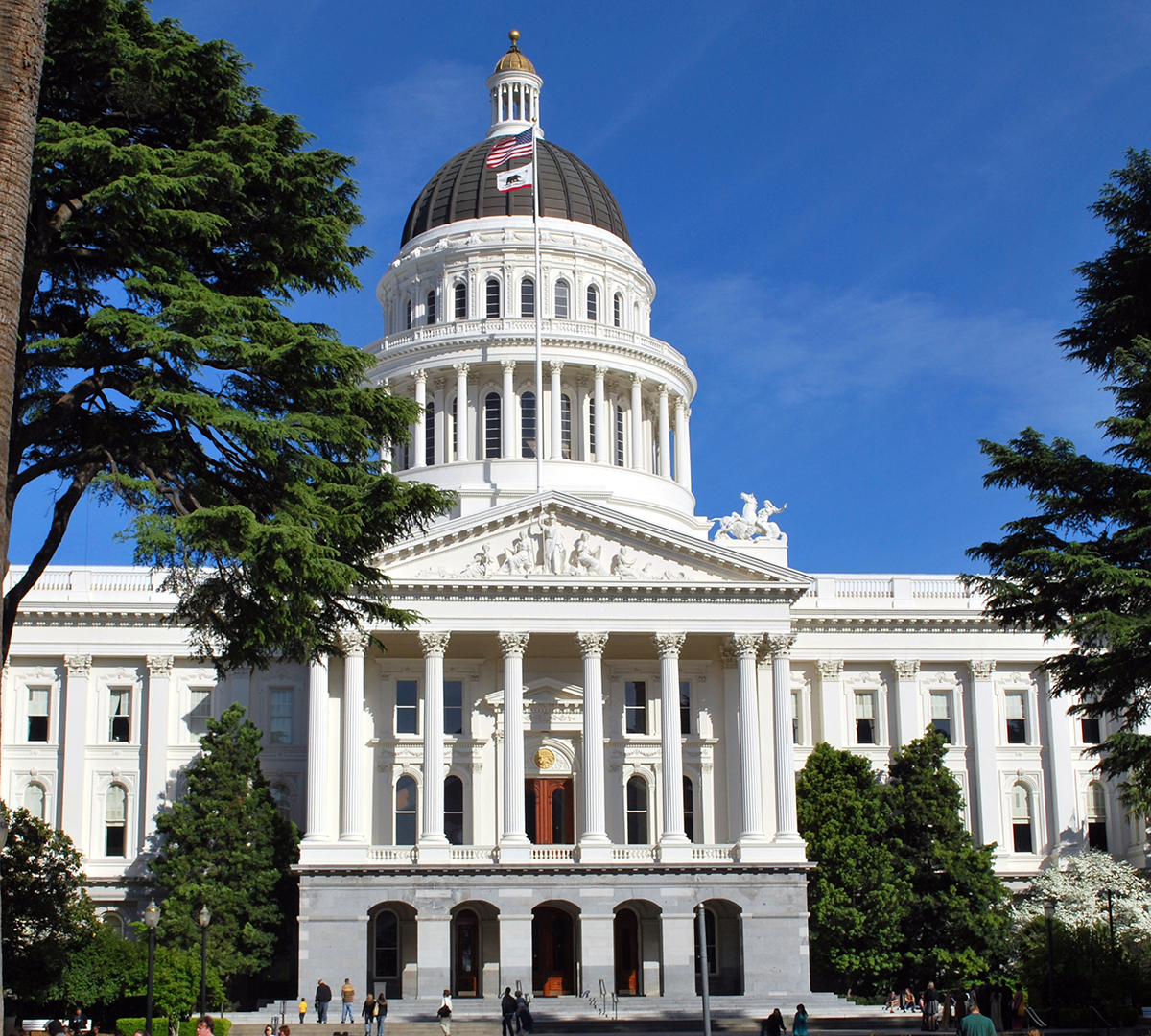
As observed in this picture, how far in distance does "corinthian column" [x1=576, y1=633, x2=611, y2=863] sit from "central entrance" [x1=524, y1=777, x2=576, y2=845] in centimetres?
238

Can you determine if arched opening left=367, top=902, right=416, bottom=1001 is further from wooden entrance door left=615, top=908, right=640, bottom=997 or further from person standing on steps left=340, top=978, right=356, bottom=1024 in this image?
wooden entrance door left=615, top=908, right=640, bottom=997

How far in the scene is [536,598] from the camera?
56406mm

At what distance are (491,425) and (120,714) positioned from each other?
68.6 feet

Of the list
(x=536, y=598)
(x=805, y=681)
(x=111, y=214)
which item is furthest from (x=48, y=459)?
(x=805, y=681)

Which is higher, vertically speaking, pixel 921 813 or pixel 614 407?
pixel 614 407

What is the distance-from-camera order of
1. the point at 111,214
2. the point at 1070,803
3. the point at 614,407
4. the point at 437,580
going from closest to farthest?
1. the point at 111,214
2. the point at 437,580
3. the point at 1070,803
4. the point at 614,407

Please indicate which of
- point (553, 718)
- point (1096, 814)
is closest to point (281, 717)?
point (553, 718)

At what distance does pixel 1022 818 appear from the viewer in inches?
2598

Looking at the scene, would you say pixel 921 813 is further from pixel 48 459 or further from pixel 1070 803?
pixel 48 459

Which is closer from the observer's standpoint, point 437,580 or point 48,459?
point 48,459

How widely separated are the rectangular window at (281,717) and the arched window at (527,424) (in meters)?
16.0

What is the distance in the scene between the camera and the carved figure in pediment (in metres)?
56.8

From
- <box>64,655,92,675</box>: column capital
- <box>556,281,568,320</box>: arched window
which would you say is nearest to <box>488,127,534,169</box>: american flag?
<box>556,281,568,320</box>: arched window

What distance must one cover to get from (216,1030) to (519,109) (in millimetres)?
57118
